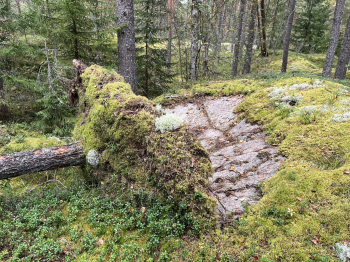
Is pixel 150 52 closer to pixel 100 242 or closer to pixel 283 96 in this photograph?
pixel 283 96

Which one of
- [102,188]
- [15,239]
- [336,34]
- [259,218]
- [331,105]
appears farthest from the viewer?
[336,34]

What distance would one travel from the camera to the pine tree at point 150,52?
9.97 metres

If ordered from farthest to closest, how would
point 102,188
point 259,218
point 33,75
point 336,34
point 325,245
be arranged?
point 336,34 < point 33,75 < point 102,188 < point 259,218 < point 325,245

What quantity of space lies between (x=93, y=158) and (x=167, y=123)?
1.90m

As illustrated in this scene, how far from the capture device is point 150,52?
35.9 ft

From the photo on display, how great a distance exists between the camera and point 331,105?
4.74m

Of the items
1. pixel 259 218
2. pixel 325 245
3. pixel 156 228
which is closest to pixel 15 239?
pixel 156 228

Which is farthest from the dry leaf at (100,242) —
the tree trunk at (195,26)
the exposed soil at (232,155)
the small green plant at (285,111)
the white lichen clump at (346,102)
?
the tree trunk at (195,26)

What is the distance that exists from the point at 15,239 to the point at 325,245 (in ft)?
14.4

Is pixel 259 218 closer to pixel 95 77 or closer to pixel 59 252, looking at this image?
pixel 59 252

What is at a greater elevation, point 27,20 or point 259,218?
point 27,20

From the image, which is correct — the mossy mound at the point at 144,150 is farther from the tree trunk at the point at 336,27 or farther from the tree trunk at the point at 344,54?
the tree trunk at the point at 344,54

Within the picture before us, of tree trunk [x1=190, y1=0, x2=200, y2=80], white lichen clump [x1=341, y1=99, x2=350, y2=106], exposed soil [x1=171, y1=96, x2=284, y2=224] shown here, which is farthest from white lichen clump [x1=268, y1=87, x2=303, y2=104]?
tree trunk [x1=190, y1=0, x2=200, y2=80]

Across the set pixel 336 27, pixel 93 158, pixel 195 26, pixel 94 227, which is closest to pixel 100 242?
pixel 94 227
